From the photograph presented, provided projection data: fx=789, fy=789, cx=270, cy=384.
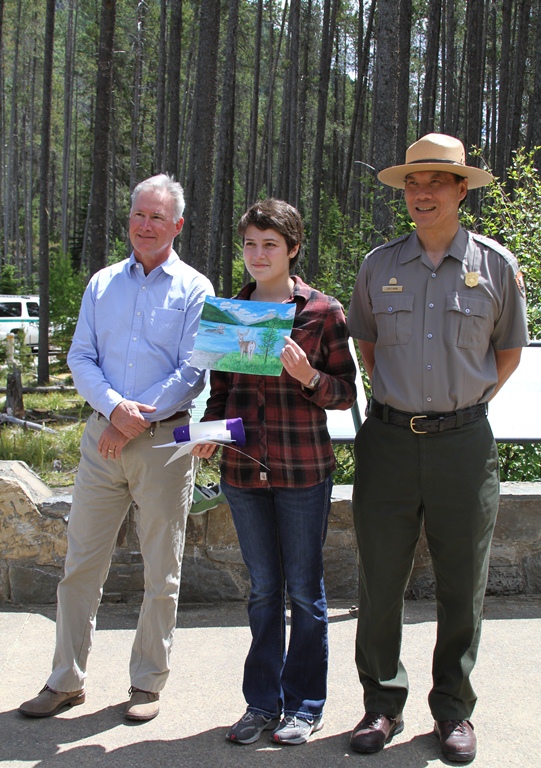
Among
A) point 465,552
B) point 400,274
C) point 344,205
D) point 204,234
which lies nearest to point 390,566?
point 465,552

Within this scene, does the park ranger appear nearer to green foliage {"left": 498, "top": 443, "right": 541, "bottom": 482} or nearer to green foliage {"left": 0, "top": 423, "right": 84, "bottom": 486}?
green foliage {"left": 498, "top": 443, "right": 541, "bottom": 482}

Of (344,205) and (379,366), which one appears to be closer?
(379,366)

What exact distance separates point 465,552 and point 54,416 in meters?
11.3

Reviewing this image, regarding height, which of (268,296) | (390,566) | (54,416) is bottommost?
(54,416)

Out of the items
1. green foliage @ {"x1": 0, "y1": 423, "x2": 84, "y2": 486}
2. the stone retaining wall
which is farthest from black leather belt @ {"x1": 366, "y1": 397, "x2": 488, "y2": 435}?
green foliage @ {"x1": 0, "y1": 423, "x2": 84, "y2": 486}

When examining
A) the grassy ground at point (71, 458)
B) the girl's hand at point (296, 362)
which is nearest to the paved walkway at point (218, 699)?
the grassy ground at point (71, 458)

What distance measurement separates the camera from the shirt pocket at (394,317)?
117 inches

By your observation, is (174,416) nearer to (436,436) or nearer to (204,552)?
(436,436)

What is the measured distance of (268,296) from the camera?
3121 millimetres

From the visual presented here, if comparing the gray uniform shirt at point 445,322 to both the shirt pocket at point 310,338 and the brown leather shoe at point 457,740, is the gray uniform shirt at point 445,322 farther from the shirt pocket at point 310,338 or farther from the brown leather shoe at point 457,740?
the brown leather shoe at point 457,740

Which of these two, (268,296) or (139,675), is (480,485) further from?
(139,675)

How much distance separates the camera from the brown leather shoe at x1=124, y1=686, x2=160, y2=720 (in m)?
3.13

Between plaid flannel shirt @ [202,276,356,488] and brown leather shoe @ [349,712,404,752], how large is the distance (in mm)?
920

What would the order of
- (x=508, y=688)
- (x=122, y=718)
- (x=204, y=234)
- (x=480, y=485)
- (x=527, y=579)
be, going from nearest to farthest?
1. (x=480, y=485)
2. (x=122, y=718)
3. (x=508, y=688)
4. (x=527, y=579)
5. (x=204, y=234)
